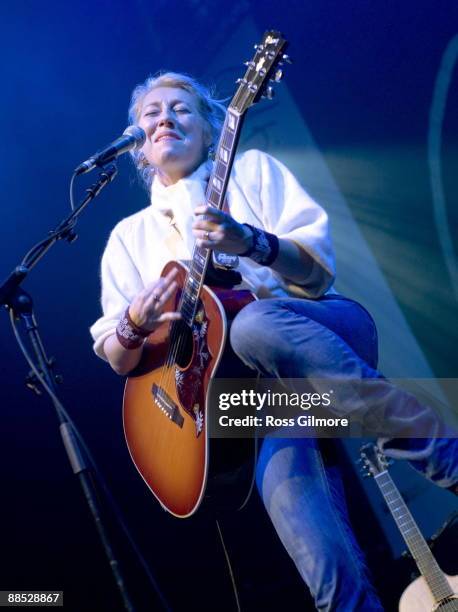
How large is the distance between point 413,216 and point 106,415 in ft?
5.40

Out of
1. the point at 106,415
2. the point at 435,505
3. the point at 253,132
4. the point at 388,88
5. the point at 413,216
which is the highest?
the point at 253,132

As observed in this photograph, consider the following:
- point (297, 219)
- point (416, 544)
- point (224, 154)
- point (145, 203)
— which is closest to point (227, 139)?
point (224, 154)

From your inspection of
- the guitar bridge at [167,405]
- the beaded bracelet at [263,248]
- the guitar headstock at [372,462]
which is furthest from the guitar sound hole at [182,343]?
the guitar headstock at [372,462]

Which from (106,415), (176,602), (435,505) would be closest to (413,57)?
(435,505)

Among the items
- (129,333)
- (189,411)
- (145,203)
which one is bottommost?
(189,411)

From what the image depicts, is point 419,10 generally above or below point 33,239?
above

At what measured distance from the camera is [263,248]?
4.77 ft

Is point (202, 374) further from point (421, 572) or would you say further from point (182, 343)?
point (421, 572)

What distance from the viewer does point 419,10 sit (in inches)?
98.9

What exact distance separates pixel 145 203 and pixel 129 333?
1155 mm

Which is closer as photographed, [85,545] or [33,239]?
[85,545]

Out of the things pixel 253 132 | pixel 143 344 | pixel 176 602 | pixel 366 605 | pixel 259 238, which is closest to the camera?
pixel 366 605

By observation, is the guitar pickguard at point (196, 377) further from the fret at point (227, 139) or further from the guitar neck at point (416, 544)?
the guitar neck at point (416, 544)

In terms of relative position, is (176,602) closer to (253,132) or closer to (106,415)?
(106,415)
